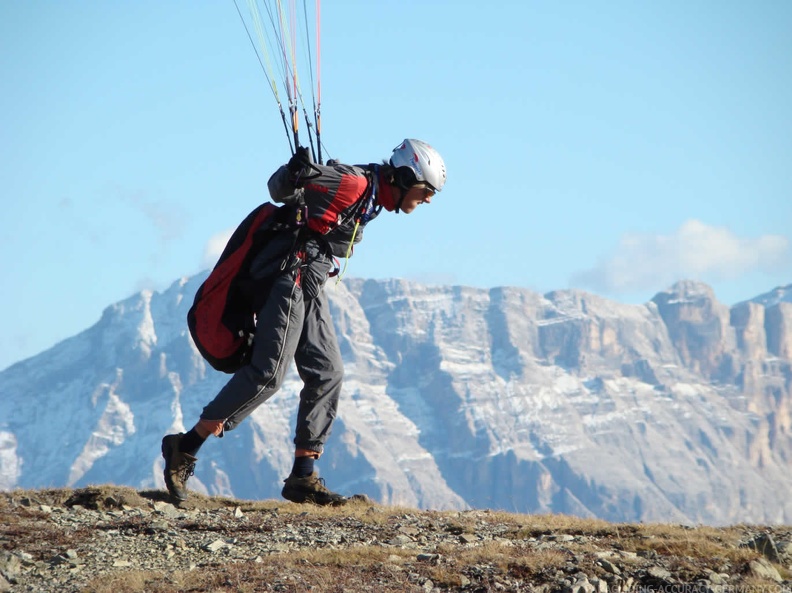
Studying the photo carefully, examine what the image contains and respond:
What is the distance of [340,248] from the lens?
11305 mm

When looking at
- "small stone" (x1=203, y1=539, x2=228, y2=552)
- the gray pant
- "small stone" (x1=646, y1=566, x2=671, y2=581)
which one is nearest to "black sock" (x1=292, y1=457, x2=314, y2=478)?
the gray pant

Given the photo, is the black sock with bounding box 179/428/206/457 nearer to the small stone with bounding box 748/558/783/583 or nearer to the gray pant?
the gray pant

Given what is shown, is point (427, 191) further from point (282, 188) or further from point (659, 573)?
point (659, 573)

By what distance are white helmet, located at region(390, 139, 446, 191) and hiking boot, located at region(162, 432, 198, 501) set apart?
338 centimetres

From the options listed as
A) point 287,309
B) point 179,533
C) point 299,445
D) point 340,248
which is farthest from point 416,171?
point 179,533

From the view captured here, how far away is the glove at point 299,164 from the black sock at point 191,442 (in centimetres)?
269

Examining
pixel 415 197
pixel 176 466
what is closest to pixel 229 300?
pixel 176 466

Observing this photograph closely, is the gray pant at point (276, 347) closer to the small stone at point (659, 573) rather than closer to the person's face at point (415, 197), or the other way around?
the person's face at point (415, 197)

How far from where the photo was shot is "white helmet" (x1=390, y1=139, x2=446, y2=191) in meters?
11.2

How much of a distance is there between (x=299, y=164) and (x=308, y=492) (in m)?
3.86

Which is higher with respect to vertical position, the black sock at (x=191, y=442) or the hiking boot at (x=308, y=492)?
the black sock at (x=191, y=442)

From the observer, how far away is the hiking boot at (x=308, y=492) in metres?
12.5

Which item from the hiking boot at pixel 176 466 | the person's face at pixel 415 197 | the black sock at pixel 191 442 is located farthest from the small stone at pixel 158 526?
the person's face at pixel 415 197

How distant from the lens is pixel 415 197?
11.4m
